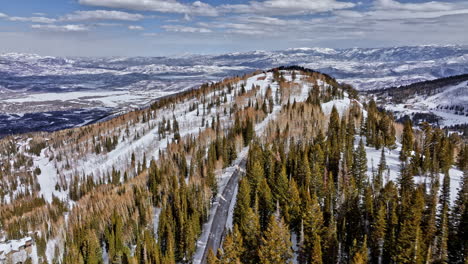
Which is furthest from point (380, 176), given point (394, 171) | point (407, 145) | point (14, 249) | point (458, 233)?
point (14, 249)

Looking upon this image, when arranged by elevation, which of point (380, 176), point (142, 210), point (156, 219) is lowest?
point (156, 219)

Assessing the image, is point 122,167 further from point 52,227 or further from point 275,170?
point 275,170

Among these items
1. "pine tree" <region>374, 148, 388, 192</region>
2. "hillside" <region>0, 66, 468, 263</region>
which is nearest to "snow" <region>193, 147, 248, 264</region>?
"hillside" <region>0, 66, 468, 263</region>

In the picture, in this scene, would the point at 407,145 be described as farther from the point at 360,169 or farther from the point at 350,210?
the point at 350,210

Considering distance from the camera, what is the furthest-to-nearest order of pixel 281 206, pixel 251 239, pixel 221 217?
pixel 221 217 < pixel 281 206 < pixel 251 239

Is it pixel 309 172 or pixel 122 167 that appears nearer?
pixel 309 172

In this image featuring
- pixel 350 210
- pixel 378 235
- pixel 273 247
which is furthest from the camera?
pixel 350 210

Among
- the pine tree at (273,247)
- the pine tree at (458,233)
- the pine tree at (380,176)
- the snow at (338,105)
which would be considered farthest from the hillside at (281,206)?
the snow at (338,105)

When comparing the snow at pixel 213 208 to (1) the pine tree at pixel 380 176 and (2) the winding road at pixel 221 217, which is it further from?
(1) the pine tree at pixel 380 176

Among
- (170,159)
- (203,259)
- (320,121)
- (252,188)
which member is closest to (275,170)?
(252,188)

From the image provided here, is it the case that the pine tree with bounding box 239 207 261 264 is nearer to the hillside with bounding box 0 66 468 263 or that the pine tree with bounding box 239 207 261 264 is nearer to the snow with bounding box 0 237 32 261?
the hillside with bounding box 0 66 468 263

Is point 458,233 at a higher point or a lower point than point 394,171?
lower
